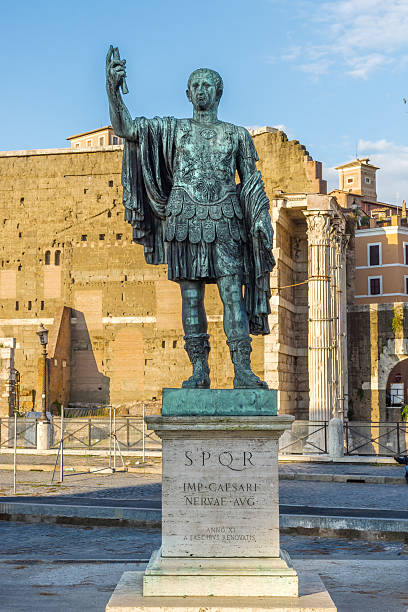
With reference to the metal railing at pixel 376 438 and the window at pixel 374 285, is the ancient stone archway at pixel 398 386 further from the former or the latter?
the metal railing at pixel 376 438

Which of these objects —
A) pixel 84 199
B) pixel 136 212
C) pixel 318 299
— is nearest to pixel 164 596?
pixel 136 212

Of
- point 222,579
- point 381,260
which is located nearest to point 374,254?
point 381,260

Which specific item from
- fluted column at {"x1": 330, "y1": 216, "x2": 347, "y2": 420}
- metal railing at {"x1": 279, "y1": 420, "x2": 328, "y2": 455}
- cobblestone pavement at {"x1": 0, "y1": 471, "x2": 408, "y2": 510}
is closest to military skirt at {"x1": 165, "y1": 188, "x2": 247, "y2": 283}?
cobblestone pavement at {"x1": 0, "y1": 471, "x2": 408, "y2": 510}

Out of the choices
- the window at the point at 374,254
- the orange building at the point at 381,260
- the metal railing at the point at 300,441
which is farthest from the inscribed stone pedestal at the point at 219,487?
the window at the point at 374,254

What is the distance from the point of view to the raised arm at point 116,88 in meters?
5.56

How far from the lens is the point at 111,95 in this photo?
18.4 ft

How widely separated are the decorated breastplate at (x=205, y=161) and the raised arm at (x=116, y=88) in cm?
37

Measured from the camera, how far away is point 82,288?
3784 centimetres

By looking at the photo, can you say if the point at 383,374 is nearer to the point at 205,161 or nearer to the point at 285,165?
the point at 285,165

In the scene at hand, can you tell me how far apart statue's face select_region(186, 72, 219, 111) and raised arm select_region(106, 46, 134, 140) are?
457mm

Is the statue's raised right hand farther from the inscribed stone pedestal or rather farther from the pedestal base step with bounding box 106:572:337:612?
the pedestal base step with bounding box 106:572:337:612

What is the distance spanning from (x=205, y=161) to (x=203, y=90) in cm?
48

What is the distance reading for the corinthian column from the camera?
26.8 meters

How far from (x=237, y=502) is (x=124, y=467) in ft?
42.7
